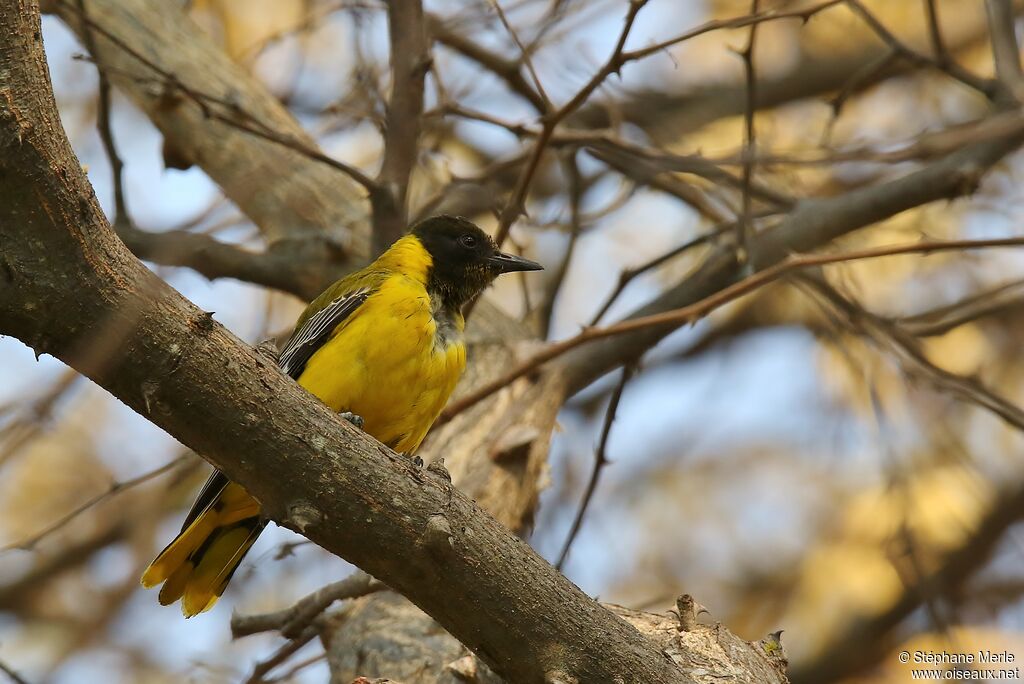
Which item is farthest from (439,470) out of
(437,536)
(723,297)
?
(723,297)

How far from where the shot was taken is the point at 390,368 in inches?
170

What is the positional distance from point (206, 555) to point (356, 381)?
0.95 meters

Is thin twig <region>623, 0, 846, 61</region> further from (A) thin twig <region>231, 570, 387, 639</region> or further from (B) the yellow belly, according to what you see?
(A) thin twig <region>231, 570, 387, 639</region>

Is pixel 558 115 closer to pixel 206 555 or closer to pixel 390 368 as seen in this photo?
pixel 390 368

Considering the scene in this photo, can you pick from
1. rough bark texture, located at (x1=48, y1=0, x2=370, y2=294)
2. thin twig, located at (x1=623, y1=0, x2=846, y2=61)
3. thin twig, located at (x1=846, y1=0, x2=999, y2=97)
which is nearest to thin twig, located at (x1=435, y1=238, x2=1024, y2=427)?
thin twig, located at (x1=623, y1=0, x2=846, y2=61)

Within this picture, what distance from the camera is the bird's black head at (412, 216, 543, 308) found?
5.11 meters

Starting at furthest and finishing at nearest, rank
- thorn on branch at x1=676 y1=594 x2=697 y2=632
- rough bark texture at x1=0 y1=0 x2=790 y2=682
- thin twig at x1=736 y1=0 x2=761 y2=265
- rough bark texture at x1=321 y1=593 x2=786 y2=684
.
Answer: thin twig at x1=736 y1=0 x2=761 y2=265
thorn on branch at x1=676 y1=594 x2=697 y2=632
rough bark texture at x1=321 y1=593 x2=786 y2=684
rough bark texture at x1=0 y1=0 x2=790 y2=682

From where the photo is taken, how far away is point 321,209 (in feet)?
19.9

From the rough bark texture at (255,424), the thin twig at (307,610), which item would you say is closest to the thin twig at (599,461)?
the thin twig at (307,610)

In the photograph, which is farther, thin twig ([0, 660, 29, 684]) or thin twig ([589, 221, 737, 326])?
thin twig ([589, 221, 737, 326])

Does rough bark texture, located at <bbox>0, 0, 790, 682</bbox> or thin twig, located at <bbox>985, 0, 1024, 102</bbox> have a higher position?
thin twig, located at <bbox>985, 0, 1024, 102</bbox>

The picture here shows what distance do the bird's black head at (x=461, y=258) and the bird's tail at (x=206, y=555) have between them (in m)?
1.33

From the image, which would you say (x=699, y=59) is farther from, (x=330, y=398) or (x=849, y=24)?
(x=330, y=398)

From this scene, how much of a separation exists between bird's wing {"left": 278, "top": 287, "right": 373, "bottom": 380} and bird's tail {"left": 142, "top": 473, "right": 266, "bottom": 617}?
62 centimetres
